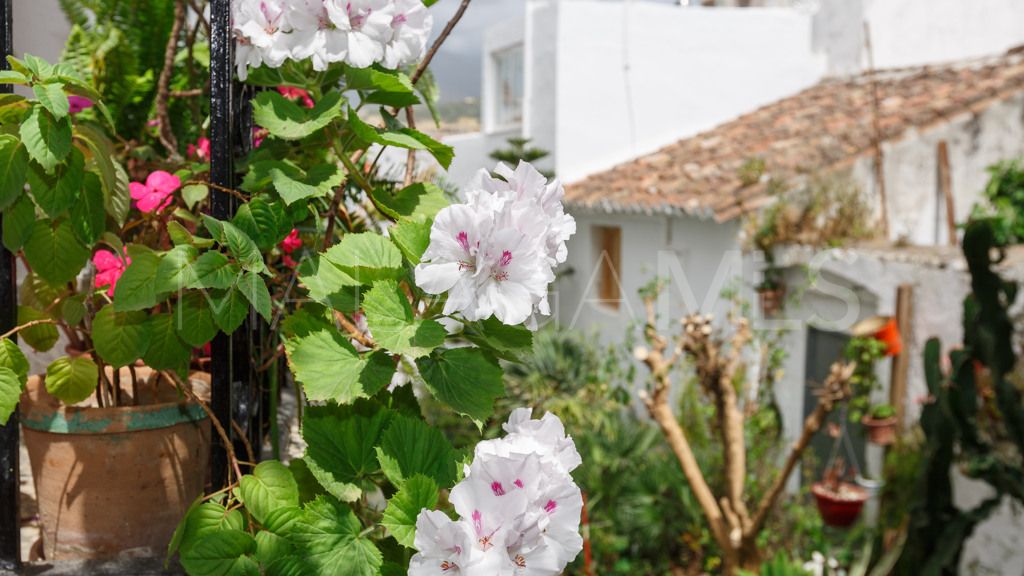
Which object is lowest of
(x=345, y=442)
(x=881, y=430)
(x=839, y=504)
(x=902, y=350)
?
(x=839, y=504)

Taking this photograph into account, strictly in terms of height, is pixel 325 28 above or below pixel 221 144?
above

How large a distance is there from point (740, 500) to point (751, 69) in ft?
20.3

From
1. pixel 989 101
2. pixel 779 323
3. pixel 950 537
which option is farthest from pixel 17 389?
pixel 989 101

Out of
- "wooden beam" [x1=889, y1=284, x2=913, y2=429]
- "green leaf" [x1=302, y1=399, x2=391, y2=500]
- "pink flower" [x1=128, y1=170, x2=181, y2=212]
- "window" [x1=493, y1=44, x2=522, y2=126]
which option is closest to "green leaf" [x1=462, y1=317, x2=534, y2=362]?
"green leaf" [x1=302, y1=399, x2=391, y2=500]

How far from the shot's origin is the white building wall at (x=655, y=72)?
881cm

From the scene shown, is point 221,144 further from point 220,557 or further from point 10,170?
point 220,557

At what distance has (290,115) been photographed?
0.96 metres

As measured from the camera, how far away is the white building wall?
347 inches

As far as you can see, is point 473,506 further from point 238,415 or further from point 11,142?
point 11,142

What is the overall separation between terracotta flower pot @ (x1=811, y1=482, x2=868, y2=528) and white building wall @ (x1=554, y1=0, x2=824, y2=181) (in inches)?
165

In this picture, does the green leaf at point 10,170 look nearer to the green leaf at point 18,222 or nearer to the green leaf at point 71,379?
the green leaf at point 18,222

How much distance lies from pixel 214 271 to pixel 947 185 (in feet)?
24.7

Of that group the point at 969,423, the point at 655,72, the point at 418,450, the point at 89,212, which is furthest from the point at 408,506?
the point at 655,72

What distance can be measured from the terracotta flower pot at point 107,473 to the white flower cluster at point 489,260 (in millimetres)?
541
